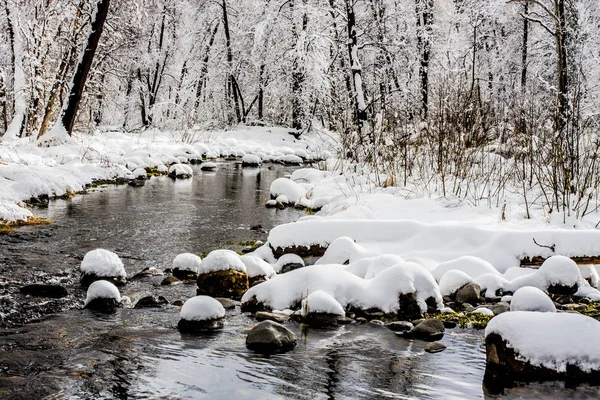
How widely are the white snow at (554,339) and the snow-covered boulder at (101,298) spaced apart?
3129 mm

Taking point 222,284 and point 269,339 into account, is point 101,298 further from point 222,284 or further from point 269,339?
point 269,339

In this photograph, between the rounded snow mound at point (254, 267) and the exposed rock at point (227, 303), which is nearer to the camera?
the exposed rock at point (227, 303)

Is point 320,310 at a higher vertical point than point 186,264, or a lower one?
lower

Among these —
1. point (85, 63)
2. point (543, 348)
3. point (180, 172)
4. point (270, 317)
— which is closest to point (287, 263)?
point (270, 317)

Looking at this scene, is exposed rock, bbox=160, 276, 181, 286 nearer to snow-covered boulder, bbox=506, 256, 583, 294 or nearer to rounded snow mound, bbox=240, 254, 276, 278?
rounded snow mound, bbox=240, 254, 276, 278

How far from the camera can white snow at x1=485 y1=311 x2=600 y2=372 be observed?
Answer: 10.8ft

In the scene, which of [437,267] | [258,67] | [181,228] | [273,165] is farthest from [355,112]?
[258,67]

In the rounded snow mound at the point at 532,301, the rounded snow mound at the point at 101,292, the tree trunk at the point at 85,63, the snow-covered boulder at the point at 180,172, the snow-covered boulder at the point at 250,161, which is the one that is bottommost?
the rounded snow mound at the point at 101,292

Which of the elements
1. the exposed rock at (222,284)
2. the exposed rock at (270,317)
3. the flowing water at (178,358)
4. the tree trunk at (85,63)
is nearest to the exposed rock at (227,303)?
the flowing water at (178,358)

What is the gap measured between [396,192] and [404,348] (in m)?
5.23

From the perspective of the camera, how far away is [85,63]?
13.3m

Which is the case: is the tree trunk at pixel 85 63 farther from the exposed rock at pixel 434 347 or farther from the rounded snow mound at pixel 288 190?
the exposed rock at pixel 434 347

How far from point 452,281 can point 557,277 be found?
0.91 meters

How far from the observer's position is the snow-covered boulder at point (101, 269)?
540cm
